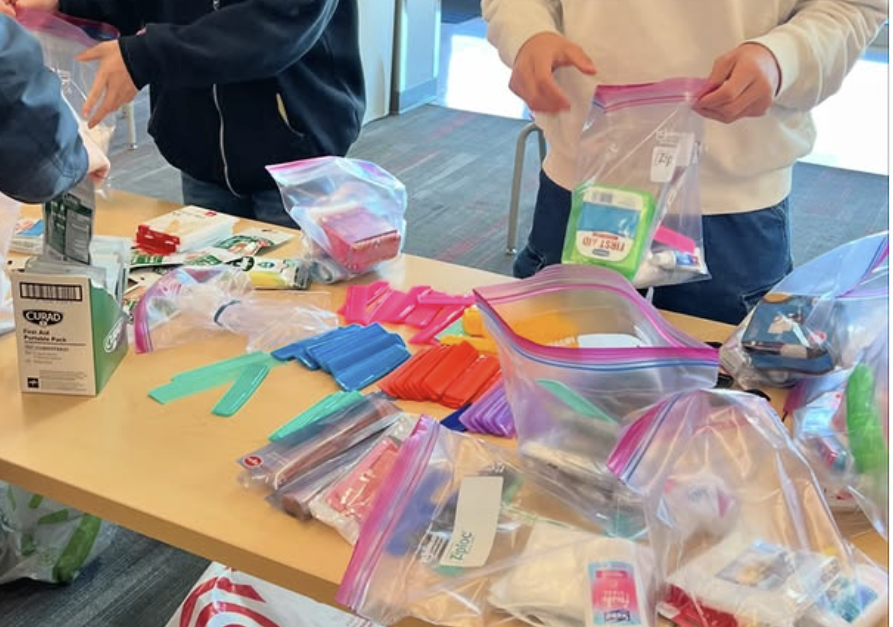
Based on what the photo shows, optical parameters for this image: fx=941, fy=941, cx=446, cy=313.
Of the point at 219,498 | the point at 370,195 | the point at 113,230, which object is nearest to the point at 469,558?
the point at 219,498

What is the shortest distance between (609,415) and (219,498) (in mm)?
316

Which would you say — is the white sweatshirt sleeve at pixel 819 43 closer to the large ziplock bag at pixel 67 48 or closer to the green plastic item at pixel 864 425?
the green plastic item at pixel 864 425

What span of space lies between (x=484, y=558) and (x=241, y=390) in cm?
33

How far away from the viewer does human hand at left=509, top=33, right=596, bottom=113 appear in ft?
3.15

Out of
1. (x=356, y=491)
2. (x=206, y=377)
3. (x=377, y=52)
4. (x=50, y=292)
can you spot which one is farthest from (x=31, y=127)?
(x=377, y=52)

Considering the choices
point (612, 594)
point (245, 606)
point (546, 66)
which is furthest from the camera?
point (245, 606)

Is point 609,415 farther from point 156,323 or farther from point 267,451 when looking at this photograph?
point 156,323

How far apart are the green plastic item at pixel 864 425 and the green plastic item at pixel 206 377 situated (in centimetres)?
53

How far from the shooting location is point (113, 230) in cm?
125

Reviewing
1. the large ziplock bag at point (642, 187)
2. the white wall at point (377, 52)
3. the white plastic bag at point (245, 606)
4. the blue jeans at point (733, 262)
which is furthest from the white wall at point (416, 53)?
the white plastic bag at point (245, 606)

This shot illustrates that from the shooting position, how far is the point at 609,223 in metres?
0.91

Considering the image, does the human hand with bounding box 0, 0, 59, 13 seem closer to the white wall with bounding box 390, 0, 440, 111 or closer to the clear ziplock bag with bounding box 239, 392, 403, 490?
the clear ziplock bag with bounding box 239, 392, 403, 490

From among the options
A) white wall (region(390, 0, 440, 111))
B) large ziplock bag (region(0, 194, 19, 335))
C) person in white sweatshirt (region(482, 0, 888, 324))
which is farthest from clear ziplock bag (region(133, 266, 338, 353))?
white wall (region(390, 0, 440, 111))

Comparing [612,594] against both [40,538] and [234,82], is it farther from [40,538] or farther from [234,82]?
[40,538]
